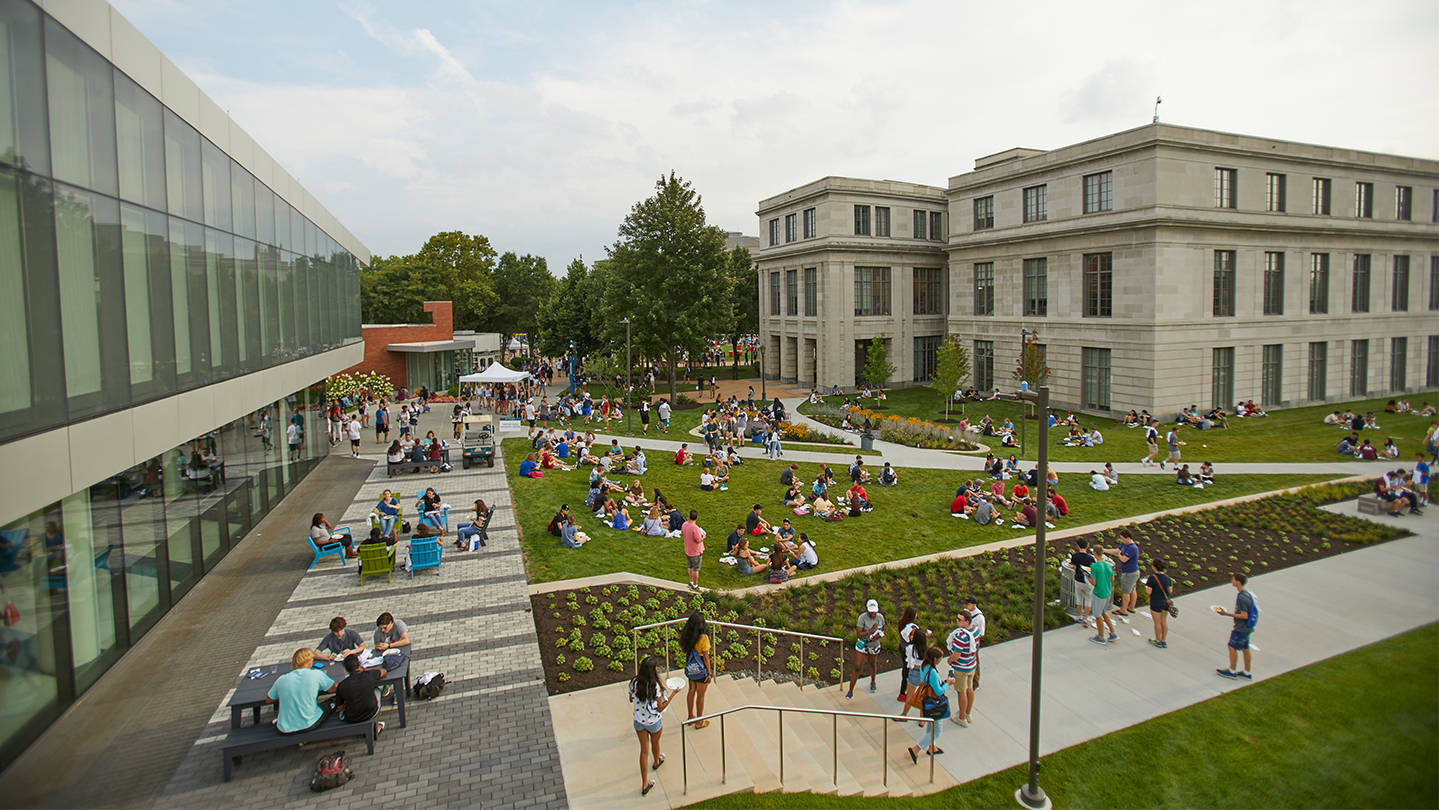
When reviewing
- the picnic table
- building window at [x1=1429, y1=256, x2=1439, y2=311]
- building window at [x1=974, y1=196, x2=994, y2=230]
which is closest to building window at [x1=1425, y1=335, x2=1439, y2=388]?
building window at [x1=1429, y1=256, x2=1439, y2=311]

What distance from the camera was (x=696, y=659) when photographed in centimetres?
980

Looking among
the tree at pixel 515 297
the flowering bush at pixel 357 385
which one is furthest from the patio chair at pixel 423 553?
the tree at pixel 515 297

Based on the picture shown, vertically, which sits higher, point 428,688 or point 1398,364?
point 1398,364

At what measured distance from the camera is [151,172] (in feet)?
41.9

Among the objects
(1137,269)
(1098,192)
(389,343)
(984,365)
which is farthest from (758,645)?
(389,343)

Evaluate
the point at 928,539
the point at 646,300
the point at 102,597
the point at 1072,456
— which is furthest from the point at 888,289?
the point at 102,597

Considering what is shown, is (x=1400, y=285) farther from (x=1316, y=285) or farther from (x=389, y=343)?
(x=389, y=343)

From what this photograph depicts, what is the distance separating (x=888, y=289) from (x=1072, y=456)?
25.2m

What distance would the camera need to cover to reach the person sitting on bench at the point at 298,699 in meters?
Result: 8.85

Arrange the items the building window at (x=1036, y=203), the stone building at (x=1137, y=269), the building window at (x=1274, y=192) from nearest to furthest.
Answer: the stone building at (x=1137, y=269) < the building window at (x=1274, y=192) < the building window at (x=1036, y=203)

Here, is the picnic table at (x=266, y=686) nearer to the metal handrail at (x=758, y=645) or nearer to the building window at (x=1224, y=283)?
the metal handrail at (x=758, y=645)

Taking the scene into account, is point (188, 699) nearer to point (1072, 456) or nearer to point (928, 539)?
point (928, 539)

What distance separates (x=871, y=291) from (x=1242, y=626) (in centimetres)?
4156

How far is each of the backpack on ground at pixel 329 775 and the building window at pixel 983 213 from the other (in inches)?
1756
